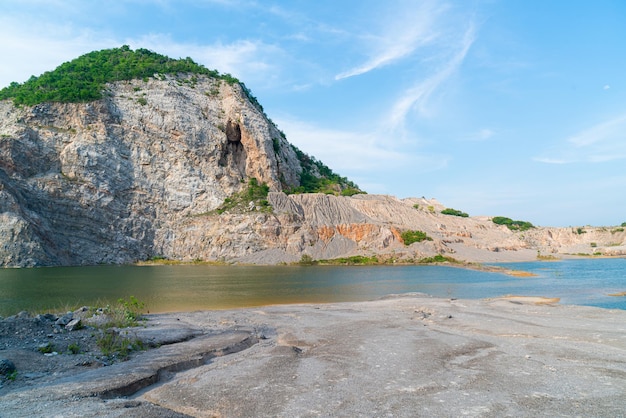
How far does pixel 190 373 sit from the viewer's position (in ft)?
31.5

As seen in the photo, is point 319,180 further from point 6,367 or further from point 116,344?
point 6,367

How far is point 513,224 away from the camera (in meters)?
124

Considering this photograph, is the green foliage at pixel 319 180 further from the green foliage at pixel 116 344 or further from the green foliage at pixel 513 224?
the green foliage at pixel 116 344

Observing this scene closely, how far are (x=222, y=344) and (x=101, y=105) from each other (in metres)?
67.2

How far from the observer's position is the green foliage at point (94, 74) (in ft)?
221

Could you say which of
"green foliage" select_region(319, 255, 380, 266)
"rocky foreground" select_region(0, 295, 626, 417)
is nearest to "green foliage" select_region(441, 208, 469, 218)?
"green foliage" select_region(319, 255, 380, 266)

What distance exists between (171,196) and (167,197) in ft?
2.14

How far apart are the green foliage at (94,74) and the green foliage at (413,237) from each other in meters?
47.1

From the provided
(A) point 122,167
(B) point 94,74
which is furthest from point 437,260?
(B) point 94,74

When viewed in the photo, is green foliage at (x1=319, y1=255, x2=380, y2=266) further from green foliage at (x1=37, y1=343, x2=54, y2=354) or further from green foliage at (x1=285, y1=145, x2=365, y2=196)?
green foliage at (x1=37, y1=343, x2=54, y2=354)

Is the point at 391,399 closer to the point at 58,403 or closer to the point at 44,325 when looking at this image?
the point at 58,403

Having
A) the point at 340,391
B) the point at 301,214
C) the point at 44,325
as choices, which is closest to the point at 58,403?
the point at 340,391

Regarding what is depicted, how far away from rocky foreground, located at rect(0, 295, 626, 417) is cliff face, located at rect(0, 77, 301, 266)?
4972cm

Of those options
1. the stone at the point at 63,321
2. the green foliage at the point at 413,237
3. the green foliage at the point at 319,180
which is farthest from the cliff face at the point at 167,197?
the stone at the point at 63,321
